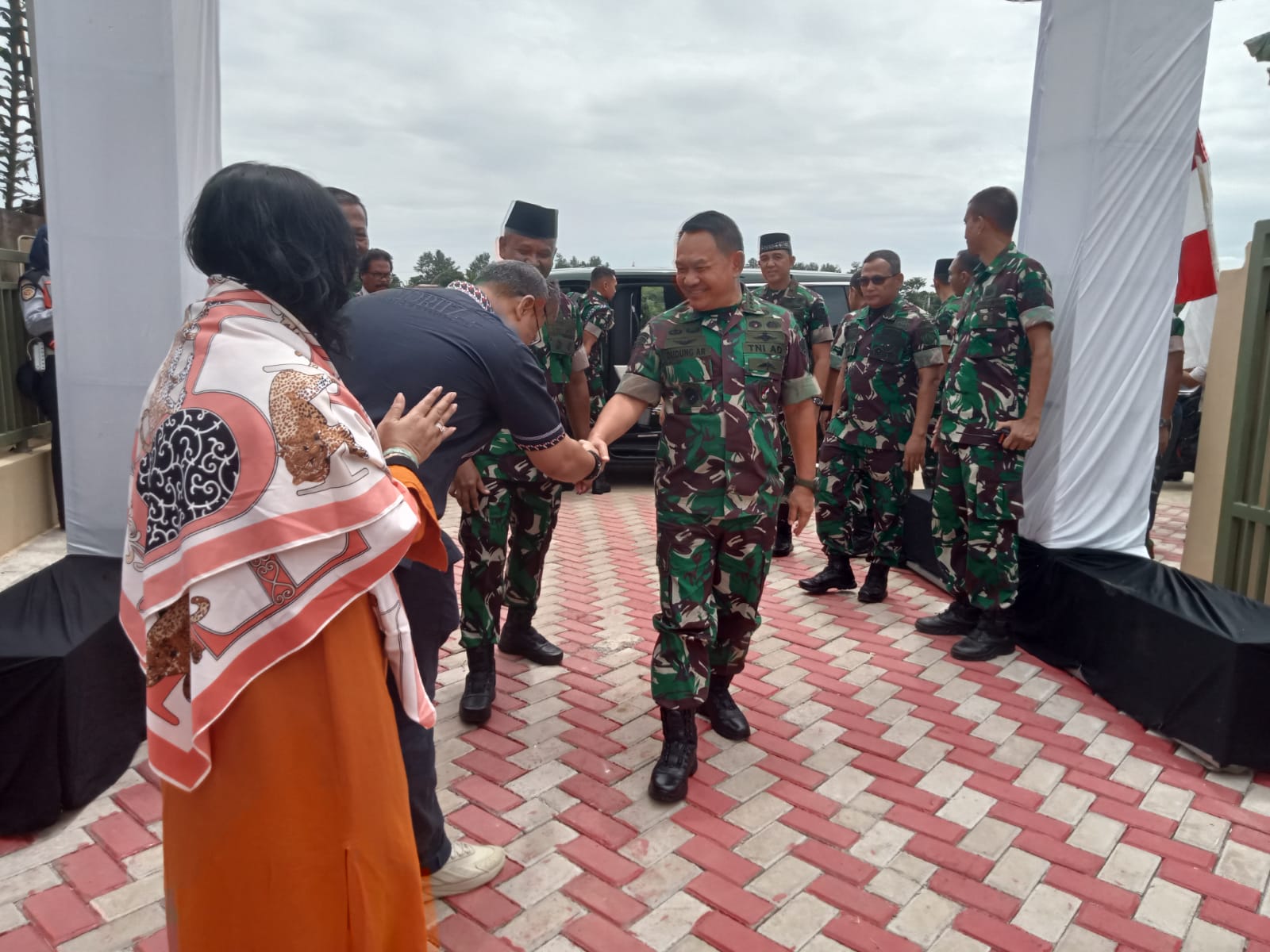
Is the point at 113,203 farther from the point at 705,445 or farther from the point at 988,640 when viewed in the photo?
the point at 988,640

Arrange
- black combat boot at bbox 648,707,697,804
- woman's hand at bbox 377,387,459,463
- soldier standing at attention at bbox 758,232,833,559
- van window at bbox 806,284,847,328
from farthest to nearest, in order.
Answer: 1. van window at bbox 806,284,847,328
2. soldier standing at attention at bbox 758,232,833,559
3. black combat boot at bbox 648,707,697,804
4. woman's hand at bbox 377,387,459,463

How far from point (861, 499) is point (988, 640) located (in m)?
1.23

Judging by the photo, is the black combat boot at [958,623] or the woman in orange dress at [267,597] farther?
the black combat boot at [958,623]

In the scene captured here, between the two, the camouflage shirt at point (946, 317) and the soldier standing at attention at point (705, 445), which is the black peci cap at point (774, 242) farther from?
the soldier standing at attention at point (705, 445)

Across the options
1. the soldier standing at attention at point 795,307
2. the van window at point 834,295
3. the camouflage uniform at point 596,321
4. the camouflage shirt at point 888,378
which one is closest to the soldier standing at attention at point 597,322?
the camouflage uniform at point 596,321

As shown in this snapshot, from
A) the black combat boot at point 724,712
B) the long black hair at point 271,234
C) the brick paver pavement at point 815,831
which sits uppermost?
the long black hair at point 271,234

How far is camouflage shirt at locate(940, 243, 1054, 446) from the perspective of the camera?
3.71m

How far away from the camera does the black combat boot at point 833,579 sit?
15.7 ft

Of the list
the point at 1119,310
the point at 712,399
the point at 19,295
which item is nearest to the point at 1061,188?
the point at 1119,310

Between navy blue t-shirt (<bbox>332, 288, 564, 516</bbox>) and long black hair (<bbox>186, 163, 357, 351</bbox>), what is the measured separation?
409mm

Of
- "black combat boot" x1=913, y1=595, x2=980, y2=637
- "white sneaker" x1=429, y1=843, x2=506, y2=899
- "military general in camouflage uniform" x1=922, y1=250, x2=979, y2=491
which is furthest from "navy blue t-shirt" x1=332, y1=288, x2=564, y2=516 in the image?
"military general in camouflage uniform" x1=922, y1=250, x2=979, y2=491

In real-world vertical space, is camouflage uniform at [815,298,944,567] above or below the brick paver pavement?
above

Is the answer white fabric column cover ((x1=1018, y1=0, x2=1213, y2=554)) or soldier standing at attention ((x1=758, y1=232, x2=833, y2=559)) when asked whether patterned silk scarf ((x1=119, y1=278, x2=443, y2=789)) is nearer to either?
white fabric column cover ((x1=1018, y1=0, x2=1213, y2=554))

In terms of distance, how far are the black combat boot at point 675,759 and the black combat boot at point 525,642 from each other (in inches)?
38.8
